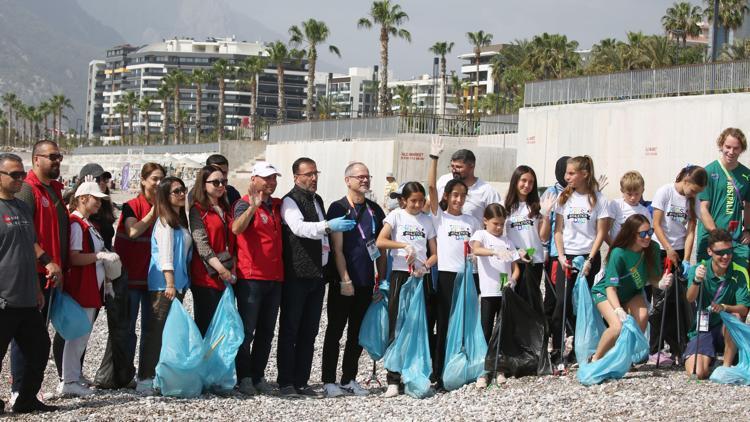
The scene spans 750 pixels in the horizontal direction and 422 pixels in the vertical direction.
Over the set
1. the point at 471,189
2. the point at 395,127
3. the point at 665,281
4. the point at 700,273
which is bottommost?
the point at 665,281

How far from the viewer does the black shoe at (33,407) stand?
750 cm

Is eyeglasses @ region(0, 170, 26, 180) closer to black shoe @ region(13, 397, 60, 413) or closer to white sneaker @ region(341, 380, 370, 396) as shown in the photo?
black shoe @ region(13, 397, 60, 413)

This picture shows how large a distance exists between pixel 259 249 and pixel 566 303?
2.79 m

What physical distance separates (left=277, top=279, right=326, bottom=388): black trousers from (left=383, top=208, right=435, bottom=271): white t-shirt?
683 millimetres

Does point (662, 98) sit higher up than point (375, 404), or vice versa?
point (662, 98)

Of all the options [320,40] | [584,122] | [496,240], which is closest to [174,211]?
[496,240]

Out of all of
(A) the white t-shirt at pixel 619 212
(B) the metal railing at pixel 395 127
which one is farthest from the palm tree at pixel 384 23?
(A) the white t-shirt at pixel 619 212

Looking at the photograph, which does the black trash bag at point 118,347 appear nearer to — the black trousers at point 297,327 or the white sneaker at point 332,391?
the black trousers at point 297,327

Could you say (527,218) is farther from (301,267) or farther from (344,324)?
(301,267)

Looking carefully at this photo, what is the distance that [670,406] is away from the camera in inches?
303

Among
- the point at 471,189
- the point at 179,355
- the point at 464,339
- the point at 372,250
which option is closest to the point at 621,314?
the point at 464,339

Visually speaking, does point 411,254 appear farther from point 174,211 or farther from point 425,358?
point 174,211

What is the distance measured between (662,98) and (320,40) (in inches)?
1744

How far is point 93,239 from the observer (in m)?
8.10
